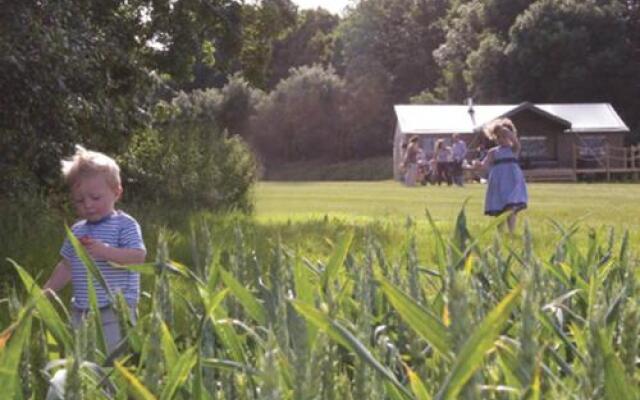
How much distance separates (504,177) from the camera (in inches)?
534

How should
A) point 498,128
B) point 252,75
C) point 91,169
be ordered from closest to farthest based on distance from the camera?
1. point 91,169
2. point 498,128
3. point 252,75

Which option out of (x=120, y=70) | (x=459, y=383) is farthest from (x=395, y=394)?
(x=120, y=70)

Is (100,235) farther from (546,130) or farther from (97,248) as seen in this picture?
(546,130)

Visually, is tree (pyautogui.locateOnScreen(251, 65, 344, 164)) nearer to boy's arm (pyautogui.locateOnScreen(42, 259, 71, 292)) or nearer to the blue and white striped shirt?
boy's arm (pyautogui.locateOnScreen(42, 259, 71, 292))

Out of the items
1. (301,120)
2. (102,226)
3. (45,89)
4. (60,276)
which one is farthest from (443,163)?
(102,226)

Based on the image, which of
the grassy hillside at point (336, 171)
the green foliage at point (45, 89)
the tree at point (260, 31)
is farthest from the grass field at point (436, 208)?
the grassy hillside at point (336, 171)

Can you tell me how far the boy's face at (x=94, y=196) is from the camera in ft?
15.8

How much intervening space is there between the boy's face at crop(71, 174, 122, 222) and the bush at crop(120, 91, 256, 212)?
39.0ft

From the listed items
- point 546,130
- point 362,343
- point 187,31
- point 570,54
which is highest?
point 570,54

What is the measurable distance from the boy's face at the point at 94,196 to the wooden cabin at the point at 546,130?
163ft

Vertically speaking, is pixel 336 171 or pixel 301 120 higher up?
pixel 301 120

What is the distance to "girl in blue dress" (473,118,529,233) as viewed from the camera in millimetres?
13539

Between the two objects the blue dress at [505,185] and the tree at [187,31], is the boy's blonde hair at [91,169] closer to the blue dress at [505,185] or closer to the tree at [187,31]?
the blue dress at [505,185]

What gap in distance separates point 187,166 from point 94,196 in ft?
46.2
